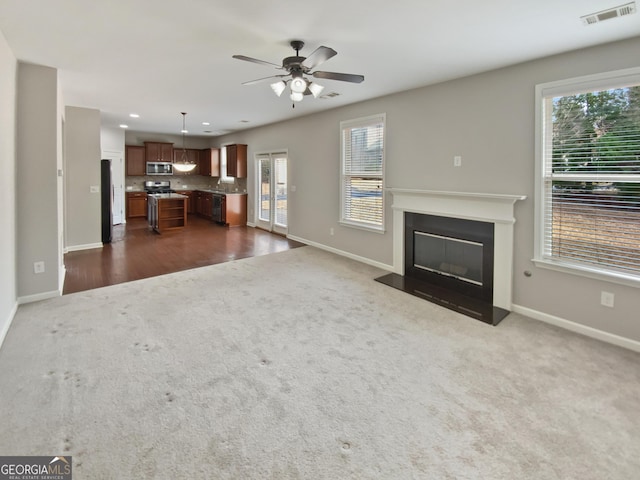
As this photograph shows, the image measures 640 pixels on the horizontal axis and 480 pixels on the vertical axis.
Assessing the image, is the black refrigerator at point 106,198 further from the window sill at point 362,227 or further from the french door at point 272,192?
the window sill at point 362,227

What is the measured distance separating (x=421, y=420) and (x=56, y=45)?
4.49m

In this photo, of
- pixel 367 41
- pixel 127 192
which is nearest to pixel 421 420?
pixel 367 41

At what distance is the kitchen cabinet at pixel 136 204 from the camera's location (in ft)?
33.1

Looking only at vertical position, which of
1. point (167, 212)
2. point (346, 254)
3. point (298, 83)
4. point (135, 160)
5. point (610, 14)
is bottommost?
point (346, 254)

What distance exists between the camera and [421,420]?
2.02m

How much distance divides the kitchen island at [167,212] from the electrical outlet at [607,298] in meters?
7.96

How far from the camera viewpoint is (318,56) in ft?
8.71

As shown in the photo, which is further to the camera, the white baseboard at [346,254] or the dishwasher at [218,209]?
the dishwasher at [218,209]

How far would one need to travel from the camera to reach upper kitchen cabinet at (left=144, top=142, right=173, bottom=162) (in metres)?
10.0

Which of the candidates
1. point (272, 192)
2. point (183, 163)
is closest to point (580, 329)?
point (272, 192)

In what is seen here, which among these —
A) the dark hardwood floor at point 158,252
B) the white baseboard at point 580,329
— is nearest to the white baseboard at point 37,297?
the dark hardwood floor at point 158,252

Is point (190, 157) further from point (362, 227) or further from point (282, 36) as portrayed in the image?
point (282, 36)

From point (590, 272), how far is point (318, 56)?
3129 millimetres

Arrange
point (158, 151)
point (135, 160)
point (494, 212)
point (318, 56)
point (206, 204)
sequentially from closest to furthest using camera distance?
point (318, 56) < point (494, 212) < point (135, 160) < point (158, 151) < point (206, 204)
